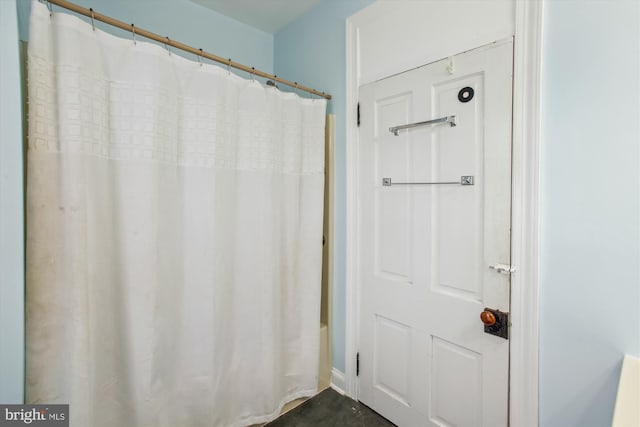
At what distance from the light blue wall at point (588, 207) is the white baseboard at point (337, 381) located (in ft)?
3.47

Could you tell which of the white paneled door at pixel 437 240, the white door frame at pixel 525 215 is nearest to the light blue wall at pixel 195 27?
the white paneled door at pixel 437 240

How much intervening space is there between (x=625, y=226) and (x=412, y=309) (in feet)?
2.89

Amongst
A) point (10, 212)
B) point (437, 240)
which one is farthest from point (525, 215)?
point (10, 212)

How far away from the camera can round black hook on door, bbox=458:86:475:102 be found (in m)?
1.26

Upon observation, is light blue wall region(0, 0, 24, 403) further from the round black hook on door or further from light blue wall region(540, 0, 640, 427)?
light blue wall region(540, 0, 640, 427)

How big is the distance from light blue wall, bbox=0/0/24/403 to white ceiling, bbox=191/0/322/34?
4.65ft

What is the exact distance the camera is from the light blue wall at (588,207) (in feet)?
3.09

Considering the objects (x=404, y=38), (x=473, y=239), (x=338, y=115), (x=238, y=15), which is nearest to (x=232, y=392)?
(x=473, y=239)

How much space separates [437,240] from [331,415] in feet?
3.83

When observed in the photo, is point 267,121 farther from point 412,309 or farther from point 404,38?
point 412,309

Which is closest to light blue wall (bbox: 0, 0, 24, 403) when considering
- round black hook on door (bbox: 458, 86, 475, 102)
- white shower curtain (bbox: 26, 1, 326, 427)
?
white shower curtain (bbox: 26, 1, 326, 427)

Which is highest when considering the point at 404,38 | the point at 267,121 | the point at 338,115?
the point at 404,38

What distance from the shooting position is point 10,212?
0.87m

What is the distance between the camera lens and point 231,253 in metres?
1.46
